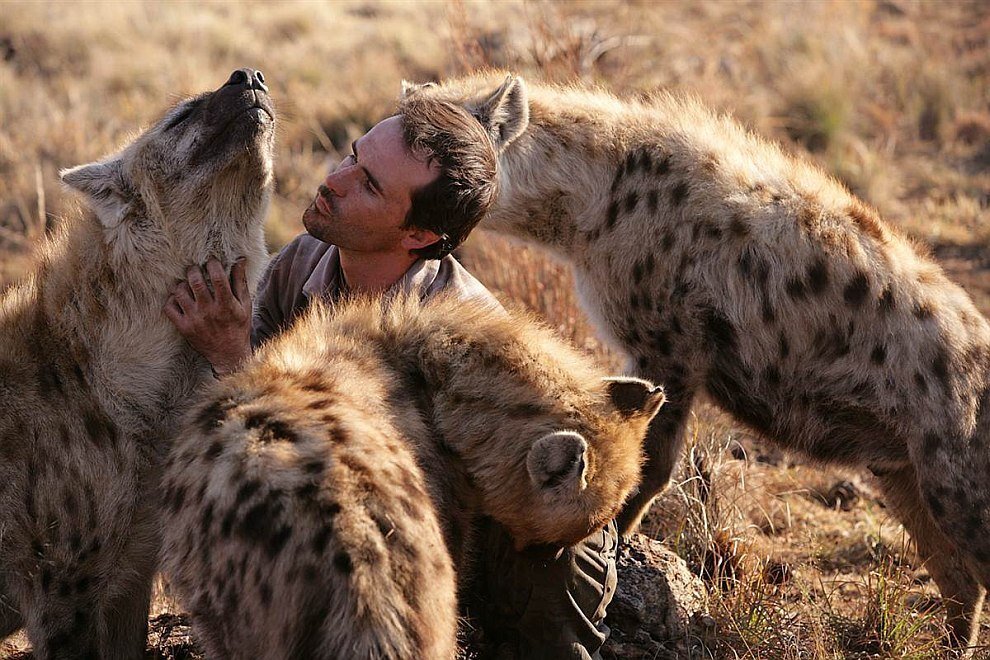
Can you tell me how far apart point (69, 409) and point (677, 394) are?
1.87m

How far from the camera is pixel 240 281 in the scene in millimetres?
3307

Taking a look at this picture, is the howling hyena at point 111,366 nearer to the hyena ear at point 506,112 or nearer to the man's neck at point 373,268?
the man's neck at point 373,268

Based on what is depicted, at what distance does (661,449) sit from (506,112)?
48.4 inches

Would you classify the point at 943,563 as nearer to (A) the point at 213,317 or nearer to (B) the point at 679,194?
(B) the point at 679,194

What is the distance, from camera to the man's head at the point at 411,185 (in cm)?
328

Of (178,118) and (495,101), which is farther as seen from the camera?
(495,101)

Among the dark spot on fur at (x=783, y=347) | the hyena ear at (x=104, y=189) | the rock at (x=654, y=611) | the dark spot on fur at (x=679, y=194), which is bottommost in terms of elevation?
the rock at (x=654, y=611)

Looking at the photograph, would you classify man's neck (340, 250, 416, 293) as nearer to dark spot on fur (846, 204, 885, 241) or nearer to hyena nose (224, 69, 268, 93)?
hyena nose (224, 69, 268, 93)

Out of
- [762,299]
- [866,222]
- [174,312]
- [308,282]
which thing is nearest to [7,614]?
[174,312]

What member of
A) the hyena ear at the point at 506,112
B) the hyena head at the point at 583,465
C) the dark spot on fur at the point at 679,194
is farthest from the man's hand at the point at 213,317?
the dark spot on fur at the point at 679,194

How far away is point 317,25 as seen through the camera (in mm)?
12328

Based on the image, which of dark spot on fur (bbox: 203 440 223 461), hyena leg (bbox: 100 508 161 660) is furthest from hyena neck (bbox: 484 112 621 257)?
dark spot on fur (bbox: 203 440 223 461)

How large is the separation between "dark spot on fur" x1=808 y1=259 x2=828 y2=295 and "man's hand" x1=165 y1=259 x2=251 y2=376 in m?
1.83

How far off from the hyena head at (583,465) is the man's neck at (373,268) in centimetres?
99
